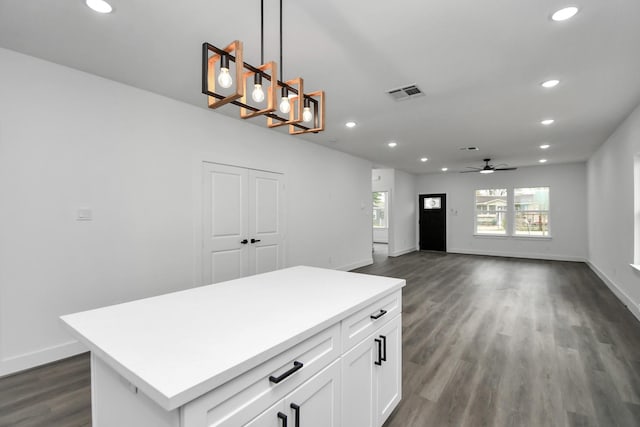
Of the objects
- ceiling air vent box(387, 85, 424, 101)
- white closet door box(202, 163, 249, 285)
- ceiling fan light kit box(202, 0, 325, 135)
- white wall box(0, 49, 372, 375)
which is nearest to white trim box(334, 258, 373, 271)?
white closet door box(202, 163, 249, 285)

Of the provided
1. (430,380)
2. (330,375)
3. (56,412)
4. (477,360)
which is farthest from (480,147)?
(56,412)

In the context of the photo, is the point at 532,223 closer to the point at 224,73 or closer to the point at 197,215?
the point at 197,215

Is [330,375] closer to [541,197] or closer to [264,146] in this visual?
[264,146]

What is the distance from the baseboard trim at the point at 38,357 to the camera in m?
2.46

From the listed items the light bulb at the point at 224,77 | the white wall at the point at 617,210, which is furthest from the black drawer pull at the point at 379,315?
the white wall at the point at 617,210

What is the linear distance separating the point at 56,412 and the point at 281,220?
10.7 feet

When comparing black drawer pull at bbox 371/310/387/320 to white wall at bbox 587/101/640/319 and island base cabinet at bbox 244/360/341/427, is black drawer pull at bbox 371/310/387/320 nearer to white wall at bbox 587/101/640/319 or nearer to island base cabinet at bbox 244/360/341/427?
island base cabinet at bbox 244/360/341/427

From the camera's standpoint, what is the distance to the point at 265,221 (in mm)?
4535

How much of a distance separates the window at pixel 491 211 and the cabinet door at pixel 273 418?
9.61 meters

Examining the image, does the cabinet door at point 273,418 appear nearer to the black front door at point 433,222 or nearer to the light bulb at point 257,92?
the light bulb at point 257,92

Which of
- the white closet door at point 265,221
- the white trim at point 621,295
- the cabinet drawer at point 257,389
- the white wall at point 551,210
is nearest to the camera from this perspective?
the cabinet drawer at point 257,389

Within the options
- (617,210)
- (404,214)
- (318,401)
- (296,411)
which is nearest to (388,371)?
(318,401)

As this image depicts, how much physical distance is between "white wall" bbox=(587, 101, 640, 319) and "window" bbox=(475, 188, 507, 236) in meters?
2.38

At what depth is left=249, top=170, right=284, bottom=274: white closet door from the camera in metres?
4.36
